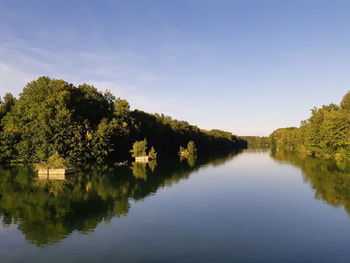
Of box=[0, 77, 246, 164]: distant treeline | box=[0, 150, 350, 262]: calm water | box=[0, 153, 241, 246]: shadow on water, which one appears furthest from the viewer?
box=[0, 77, 246, 164]: distant treeline

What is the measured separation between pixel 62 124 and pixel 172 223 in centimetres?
Answer: 5454

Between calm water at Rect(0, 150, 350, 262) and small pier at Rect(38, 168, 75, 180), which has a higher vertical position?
small pier at Rect(38, 168, 75, 180)

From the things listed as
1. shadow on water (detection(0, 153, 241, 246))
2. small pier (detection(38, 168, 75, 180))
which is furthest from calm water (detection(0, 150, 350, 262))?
small pier (detection(38, 168, 75, 180))

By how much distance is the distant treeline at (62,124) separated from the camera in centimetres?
7206

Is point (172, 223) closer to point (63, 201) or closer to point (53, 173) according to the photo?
point (63, 201)

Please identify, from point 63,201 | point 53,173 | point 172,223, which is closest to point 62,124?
point 53,173

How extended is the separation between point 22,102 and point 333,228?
7627 cm

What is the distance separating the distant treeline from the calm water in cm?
2800

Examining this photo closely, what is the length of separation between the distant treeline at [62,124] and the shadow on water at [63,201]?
1992cm

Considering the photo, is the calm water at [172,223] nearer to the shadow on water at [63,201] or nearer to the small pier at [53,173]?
the shadow on water at [63,201]

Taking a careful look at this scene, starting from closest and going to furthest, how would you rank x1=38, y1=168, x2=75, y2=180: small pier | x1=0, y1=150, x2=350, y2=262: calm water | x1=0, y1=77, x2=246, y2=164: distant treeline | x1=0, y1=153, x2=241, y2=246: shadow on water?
x1=0, y1=150, x2=350, y2=262: calm water, x1=0, y1=153, x2=241, y2=246: shadow on water, x1=38, y1=168, x2=75, y2=180: small pier, x1=0, y1=77, x2=246, y2=164: distant treeline

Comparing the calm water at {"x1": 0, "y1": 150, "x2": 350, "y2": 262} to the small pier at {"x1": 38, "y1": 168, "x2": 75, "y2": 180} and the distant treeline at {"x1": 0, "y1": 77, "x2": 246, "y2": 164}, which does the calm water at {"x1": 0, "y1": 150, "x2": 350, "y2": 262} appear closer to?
the small pier at {"x1": 38, "y1": 168, "x2": 75, "y2": 180}

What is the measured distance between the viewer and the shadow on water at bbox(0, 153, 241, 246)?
24328 millimetres

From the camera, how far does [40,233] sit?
899 inches
